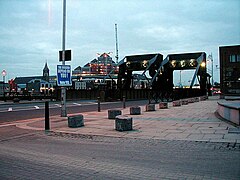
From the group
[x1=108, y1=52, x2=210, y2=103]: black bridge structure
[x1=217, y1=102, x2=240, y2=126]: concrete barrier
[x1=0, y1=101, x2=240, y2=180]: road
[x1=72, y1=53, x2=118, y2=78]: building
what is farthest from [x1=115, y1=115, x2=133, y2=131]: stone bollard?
[x1=72, y1=53, x2=118, y2=78]: building

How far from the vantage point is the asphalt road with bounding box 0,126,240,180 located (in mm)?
5215

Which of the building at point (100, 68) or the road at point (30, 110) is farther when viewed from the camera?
the building at point (100, 68)

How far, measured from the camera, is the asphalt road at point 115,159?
17.1 ft

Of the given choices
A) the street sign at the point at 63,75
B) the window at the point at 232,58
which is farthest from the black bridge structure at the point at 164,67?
the street sign at the point at 63,75

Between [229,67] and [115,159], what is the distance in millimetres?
70666

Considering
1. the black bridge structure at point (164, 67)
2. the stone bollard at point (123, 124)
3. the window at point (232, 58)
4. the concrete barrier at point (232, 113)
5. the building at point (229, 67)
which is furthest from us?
the window at point (232, 58)

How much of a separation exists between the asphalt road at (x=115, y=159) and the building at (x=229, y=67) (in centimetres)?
6678

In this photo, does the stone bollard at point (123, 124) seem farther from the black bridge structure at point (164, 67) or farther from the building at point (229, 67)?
the building at point (229, 67)

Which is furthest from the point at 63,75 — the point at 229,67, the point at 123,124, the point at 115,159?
the point at 229,67

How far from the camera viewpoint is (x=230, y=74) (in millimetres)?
69750

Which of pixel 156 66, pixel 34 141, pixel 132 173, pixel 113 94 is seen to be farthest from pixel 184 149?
pixel 156 66

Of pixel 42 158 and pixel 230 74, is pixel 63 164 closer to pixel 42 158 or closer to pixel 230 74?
pixel 42 158

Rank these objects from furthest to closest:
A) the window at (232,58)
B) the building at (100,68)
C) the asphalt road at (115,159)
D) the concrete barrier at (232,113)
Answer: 1. the building at (100,68)
2. the window at (232,58)
3. the concrete barrier at (232,113)
4. the asphalt road at (115,159)

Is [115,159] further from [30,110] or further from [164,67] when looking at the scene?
[164,67]
